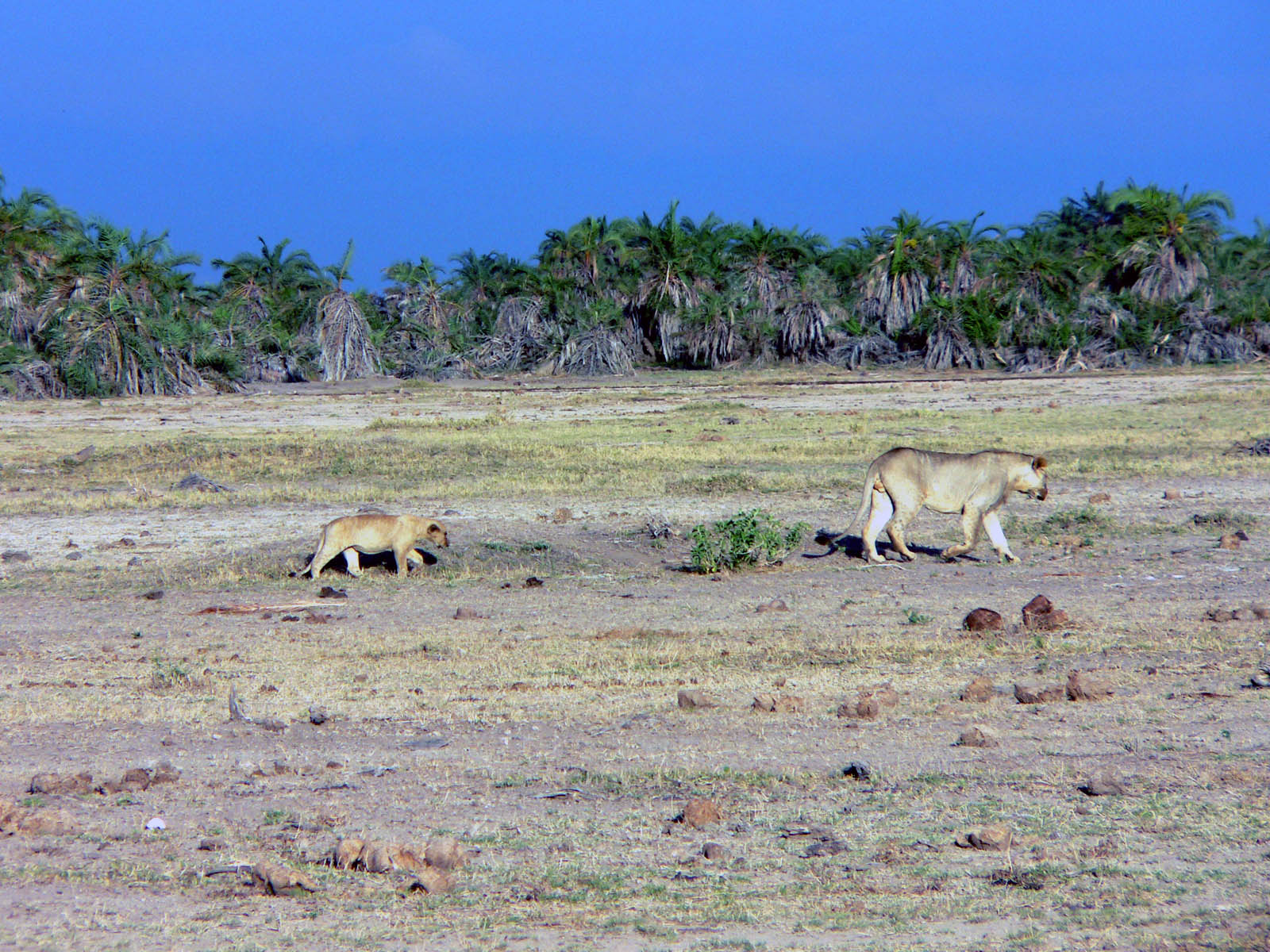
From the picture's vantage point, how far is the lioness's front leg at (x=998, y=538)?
43.8 feet

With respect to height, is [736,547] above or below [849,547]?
above

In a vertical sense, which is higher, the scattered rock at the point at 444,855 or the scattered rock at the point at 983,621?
→ the scattered rock at the point at 444,855

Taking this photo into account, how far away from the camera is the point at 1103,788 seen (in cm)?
619

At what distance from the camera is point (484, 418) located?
3038cm

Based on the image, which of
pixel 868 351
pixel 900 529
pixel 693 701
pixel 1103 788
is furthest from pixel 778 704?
pixel 868 351

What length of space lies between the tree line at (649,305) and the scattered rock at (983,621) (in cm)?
3505

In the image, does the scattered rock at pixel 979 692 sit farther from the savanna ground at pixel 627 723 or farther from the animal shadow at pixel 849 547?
the animal shadow at pixel 849 547

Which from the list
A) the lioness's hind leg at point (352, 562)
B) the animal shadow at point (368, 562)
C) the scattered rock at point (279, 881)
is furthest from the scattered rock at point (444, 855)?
the animal shadow at point (368, 562)

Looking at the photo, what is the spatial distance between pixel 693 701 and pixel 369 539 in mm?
5978

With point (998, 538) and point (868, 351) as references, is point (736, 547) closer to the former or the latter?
point (998, 538)

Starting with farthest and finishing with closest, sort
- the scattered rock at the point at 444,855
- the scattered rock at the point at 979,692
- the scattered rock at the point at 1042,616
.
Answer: the scattered rock at the point at 1042,616 → the scattered rock at the point at 979,692 → the scattered rock at the point at 444,855

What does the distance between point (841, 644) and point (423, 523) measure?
5275 millimetres

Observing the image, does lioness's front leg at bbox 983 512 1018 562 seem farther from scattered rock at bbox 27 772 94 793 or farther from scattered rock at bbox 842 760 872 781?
scattered rock at bbox 27 772 94 793

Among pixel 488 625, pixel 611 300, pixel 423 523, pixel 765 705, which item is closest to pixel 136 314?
pixel 611 300
